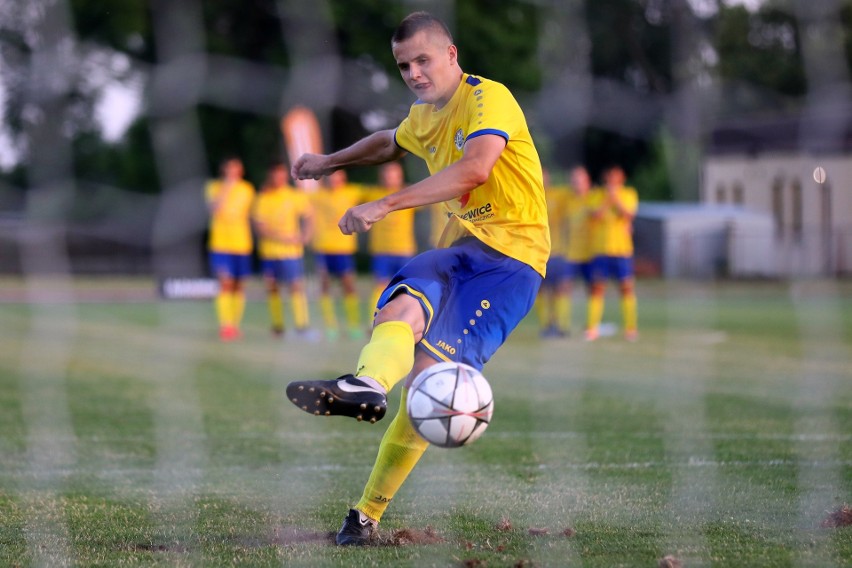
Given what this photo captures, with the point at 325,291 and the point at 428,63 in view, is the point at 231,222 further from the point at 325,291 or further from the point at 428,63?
the point at 428,63

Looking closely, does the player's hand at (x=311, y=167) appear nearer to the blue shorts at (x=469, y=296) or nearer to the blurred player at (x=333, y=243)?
the blue shorts at (x=469, y=296)

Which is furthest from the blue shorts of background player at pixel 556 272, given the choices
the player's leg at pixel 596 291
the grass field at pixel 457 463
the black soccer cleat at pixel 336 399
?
the black soccer cleat at pixel 336 399

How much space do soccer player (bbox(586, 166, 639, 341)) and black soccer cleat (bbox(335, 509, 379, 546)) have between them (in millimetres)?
10494

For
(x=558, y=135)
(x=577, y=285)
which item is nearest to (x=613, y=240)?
(x=558, y=135)

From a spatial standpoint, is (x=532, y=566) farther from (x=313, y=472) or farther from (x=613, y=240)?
(x=613, y=240)

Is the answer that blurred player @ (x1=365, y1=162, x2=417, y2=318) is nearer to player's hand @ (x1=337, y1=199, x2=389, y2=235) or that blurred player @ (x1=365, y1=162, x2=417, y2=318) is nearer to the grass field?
the grass field

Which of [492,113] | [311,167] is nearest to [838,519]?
[492,113]

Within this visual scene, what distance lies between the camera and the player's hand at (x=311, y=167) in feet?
14.4

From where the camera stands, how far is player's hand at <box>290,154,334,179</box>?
4.38 m

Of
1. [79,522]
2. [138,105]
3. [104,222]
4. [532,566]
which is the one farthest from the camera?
[104,222]

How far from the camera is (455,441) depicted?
12.0 feet

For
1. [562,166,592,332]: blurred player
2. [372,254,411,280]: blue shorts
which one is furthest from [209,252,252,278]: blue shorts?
[562,166,592,332]: blurred player

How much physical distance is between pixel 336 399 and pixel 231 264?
11278mm

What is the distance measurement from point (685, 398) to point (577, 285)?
67.2 feet
